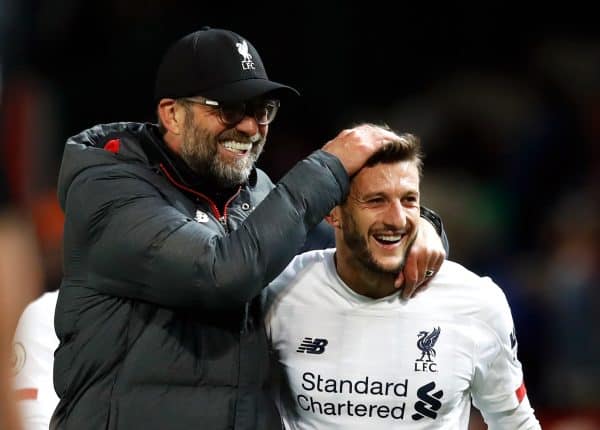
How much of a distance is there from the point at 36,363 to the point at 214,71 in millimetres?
1513

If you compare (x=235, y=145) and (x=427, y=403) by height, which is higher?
(x=235, y=145)

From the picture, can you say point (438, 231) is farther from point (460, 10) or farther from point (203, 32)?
point (460, 10)

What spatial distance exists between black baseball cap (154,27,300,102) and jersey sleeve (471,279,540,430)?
103cm

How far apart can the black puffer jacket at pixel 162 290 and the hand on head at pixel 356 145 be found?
0.05 m

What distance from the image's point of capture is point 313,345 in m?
3.97

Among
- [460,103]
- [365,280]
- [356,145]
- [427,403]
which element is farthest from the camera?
[460,103]

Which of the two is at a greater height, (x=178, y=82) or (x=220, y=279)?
(x=178, y=82)

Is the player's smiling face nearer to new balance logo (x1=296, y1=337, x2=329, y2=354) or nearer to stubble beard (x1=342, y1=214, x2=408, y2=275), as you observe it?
stubble beard (x1=342, y1=214, x2=408, y2=275)

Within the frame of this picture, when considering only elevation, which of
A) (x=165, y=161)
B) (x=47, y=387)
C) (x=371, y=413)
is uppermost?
(x=165, y=161)

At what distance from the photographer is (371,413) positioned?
12.7 ft

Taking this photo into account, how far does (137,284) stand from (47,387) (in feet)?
3.96

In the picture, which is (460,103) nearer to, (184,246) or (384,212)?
(384,212)

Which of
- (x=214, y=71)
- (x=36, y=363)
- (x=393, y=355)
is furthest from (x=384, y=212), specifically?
(x=36, y=363)

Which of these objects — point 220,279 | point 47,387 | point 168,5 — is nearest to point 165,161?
point 220,279
